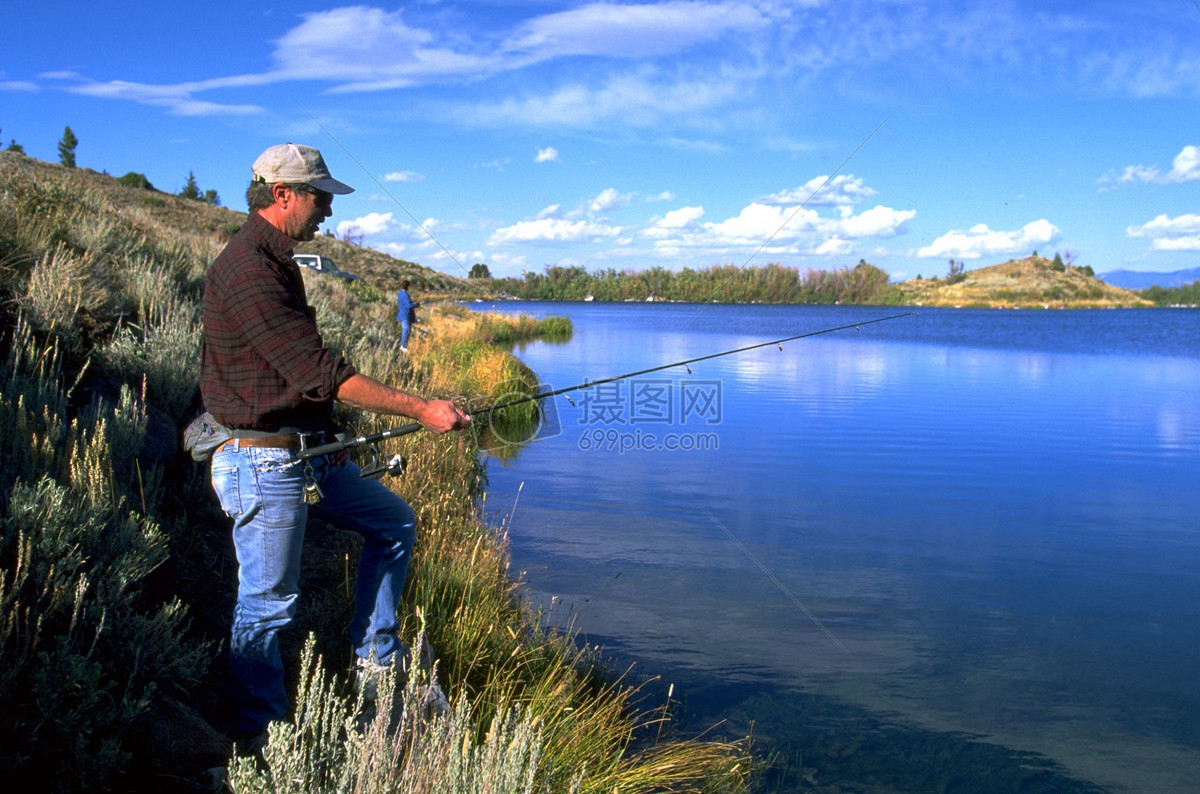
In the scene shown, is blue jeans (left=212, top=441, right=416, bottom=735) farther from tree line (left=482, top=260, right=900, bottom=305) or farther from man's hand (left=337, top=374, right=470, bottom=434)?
tree line (left=482, top=260, right=900, bottom=305)

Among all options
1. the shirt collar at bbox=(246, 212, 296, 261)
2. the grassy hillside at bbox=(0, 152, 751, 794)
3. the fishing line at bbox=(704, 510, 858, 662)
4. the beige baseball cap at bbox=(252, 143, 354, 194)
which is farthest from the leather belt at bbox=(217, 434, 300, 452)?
the fishing line at bbox=(704, 510, 858, 662)

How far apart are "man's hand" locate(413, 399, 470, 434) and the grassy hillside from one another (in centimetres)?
83

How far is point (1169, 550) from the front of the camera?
318 inches

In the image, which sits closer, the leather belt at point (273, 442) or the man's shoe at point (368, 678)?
the leather belt at point (273, 442)

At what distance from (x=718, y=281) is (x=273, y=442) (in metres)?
92.4

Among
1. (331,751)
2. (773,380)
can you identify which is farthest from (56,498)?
(773,380)

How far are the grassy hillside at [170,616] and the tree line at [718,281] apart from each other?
279 feet

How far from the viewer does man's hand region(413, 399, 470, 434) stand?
9.87ft

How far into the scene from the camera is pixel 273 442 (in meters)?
2.88

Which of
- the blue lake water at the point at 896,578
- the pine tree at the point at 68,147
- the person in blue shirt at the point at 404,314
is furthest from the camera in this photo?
the pine tree at the point at 68,147

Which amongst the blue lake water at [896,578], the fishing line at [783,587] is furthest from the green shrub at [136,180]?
the fishing line at [783,587]

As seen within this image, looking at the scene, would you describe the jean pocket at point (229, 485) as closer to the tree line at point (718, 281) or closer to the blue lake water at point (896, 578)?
the blue lake water at point (896, 578)

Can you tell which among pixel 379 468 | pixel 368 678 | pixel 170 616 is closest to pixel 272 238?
pixel 379 468

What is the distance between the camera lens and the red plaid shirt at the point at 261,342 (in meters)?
2.76
